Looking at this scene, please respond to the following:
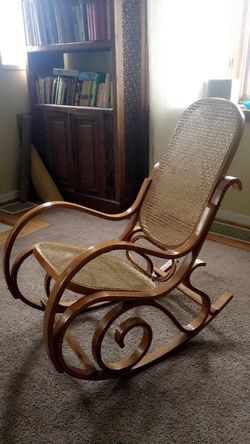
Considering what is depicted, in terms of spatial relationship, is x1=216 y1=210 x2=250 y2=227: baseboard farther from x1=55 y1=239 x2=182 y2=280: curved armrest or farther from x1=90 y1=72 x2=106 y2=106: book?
x1=55 y1=239 x2=182 y2=280: curved armrest

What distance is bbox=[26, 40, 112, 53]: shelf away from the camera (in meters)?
2.44

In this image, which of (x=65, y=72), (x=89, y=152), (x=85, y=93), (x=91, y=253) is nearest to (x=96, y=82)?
(x=85, y=93)

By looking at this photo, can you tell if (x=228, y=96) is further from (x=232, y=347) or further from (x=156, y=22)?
(x=232, y=347)

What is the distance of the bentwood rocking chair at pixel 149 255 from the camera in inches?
45.4

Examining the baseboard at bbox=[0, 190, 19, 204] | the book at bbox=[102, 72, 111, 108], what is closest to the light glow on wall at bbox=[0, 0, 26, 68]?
the book at bbox=[102, 72, 111, 108]

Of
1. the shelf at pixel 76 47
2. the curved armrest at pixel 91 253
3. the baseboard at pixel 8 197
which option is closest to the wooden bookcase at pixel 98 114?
the shelf at pixel 76 47

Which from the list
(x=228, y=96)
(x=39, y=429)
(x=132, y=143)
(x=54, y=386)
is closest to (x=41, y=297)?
(x=54, y=386)

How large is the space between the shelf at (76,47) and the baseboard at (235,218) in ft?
4.71

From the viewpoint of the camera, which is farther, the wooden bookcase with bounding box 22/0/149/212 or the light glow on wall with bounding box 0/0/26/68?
the light glow on wall with bounding box 0/0/26/68

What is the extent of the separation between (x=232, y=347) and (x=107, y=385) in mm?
530

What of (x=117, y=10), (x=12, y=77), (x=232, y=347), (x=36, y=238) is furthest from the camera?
(x=12, y=77)

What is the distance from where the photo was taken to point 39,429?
45.1 inches

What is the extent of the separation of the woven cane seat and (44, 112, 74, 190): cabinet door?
5.45 ft

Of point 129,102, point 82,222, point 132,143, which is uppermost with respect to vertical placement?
point 129,102
